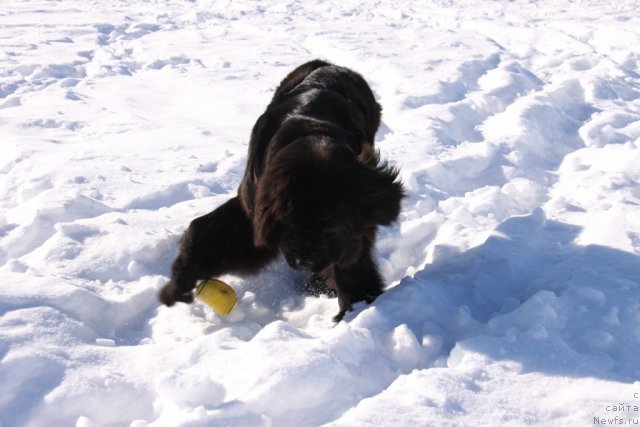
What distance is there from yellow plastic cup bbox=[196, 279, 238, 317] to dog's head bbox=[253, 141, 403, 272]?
1.31ft

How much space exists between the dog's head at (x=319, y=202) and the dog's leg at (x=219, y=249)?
0.45m

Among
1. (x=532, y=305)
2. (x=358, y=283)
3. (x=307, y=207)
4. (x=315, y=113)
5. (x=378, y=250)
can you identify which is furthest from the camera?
(x=378, y=250)

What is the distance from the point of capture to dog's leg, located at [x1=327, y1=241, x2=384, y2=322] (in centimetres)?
247

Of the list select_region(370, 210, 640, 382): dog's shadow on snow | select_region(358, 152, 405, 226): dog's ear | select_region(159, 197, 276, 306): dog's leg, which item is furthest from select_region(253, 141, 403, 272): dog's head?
select_region(159, 197, 276, 306): dog's leg

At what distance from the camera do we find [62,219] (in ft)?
10.4

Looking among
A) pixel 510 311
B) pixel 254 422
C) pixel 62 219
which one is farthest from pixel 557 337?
pixel 62 219

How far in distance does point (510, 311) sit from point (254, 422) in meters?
1.06

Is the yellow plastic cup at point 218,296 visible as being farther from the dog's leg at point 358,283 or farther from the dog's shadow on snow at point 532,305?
the dog's shadow on snow at point 532,305

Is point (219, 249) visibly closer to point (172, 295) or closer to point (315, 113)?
point (172, 295)

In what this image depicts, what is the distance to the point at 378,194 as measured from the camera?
2.19m

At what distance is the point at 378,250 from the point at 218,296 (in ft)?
3.12

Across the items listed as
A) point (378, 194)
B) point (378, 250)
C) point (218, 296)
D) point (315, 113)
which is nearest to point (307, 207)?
point (378, 194)

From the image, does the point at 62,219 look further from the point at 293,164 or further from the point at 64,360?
the point at 293,164

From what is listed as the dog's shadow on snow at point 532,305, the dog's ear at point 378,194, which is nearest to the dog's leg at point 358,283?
the dog's shadow on snow at point 532,305
